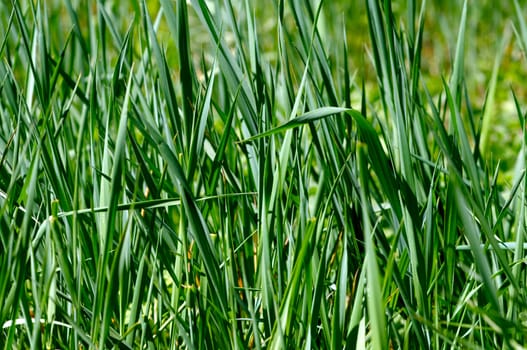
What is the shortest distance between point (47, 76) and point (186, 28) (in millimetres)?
257

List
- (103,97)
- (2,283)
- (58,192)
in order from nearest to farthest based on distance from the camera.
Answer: (2,283) < (58,192) < (103,97)

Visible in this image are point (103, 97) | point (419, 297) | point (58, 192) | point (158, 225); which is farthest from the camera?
point (103, 97)

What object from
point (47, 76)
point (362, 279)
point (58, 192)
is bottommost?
point (362, 279)

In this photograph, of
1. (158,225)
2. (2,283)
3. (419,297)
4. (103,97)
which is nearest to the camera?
(2,283)

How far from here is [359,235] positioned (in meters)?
1.20

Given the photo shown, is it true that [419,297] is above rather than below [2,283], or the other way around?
below

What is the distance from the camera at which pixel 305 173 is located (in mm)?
1151

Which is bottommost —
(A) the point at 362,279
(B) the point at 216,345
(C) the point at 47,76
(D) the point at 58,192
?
(B) the point at 216,345

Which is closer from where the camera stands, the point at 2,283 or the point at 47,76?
the point at 2,283

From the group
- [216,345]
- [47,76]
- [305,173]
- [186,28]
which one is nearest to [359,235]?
[305,173]

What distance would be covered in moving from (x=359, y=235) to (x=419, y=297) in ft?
0.76

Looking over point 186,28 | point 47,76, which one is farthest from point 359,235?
point 47,76

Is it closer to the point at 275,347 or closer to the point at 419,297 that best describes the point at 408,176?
the point at 419,297

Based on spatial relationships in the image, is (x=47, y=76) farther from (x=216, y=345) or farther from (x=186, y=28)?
(x=216, y=345)
